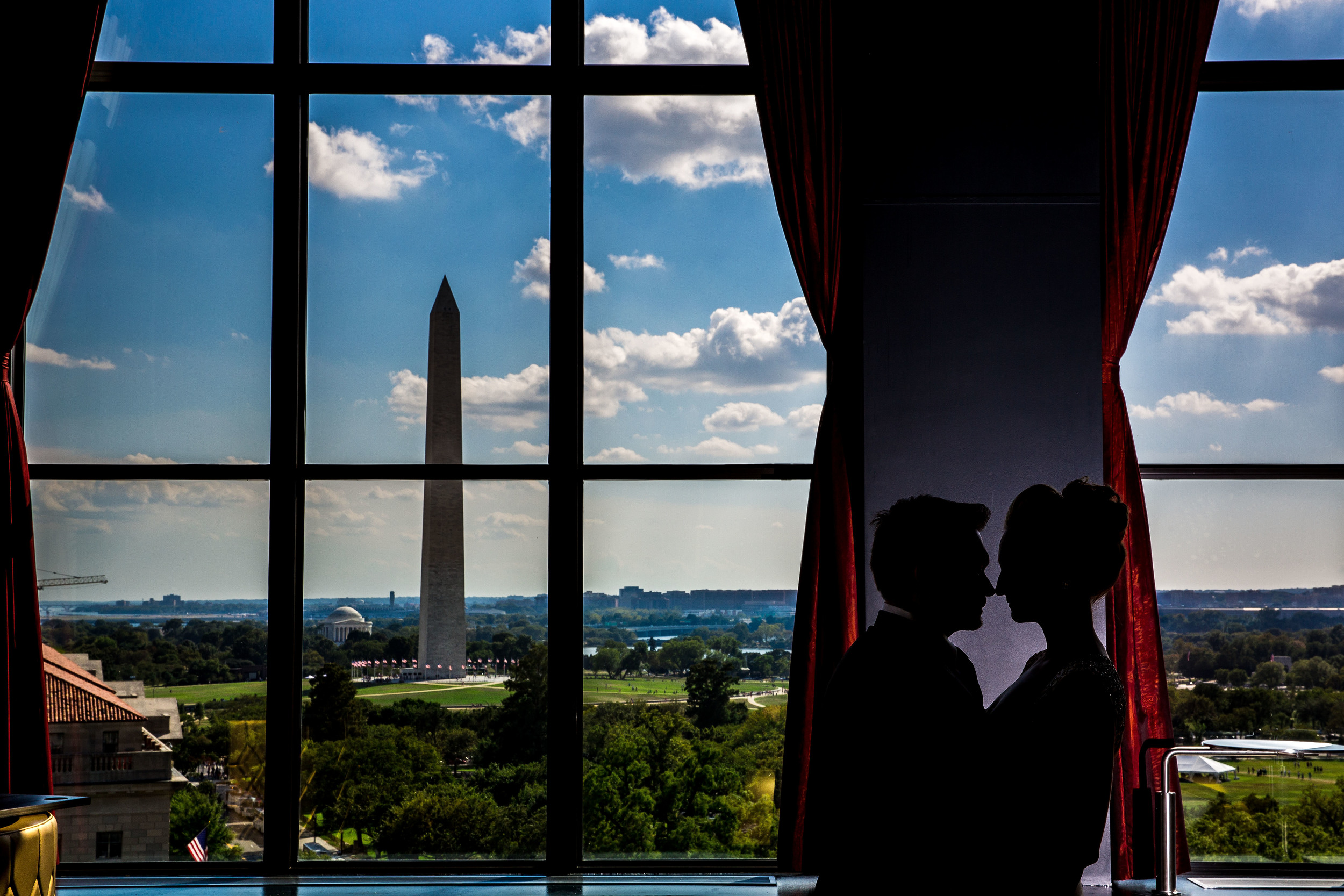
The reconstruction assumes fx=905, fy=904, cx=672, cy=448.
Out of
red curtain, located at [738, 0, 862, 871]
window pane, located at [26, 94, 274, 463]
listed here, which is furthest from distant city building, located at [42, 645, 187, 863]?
red curtain, located at [738, 0, 862, 871]

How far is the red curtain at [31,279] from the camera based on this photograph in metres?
2.74

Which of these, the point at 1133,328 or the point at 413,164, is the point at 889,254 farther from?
the point at 413,164

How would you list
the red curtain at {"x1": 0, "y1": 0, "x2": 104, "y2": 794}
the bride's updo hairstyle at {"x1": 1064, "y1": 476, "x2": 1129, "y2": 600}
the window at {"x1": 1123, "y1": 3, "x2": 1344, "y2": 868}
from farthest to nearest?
1. the window at {"x1": 1123, "y1": 3, "x2": 1344, "y2": 868}
2. the red curtain at {"x1": 0, "y1": 0, "x2": 104, "y2": 794}
3. the bride's updo hairstyle at {"x1": 1064, "y1": 476, "x2": 1129, "y2": 600}

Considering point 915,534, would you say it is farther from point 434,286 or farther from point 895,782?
point 434,286

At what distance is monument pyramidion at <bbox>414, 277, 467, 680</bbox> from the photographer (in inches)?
115

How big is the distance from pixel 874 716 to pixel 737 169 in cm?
222

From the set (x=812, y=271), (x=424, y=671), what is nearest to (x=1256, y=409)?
(x=812, y=271)

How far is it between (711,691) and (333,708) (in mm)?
1220

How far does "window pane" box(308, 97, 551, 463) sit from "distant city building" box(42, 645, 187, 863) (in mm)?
1042

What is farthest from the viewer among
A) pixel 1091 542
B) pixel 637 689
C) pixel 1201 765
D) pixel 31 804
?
pixel 637 689

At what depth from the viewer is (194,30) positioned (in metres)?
3.07

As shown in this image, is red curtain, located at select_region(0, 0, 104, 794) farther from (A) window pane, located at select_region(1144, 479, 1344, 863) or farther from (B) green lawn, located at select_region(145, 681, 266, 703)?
(A) window pane, located at select_region(1144, 479, 1344, 863)

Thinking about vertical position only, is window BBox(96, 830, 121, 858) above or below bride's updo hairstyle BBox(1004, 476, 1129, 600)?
below

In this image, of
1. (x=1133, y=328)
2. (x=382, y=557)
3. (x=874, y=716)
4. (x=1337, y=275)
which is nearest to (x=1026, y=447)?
(x=1133, y=328)
